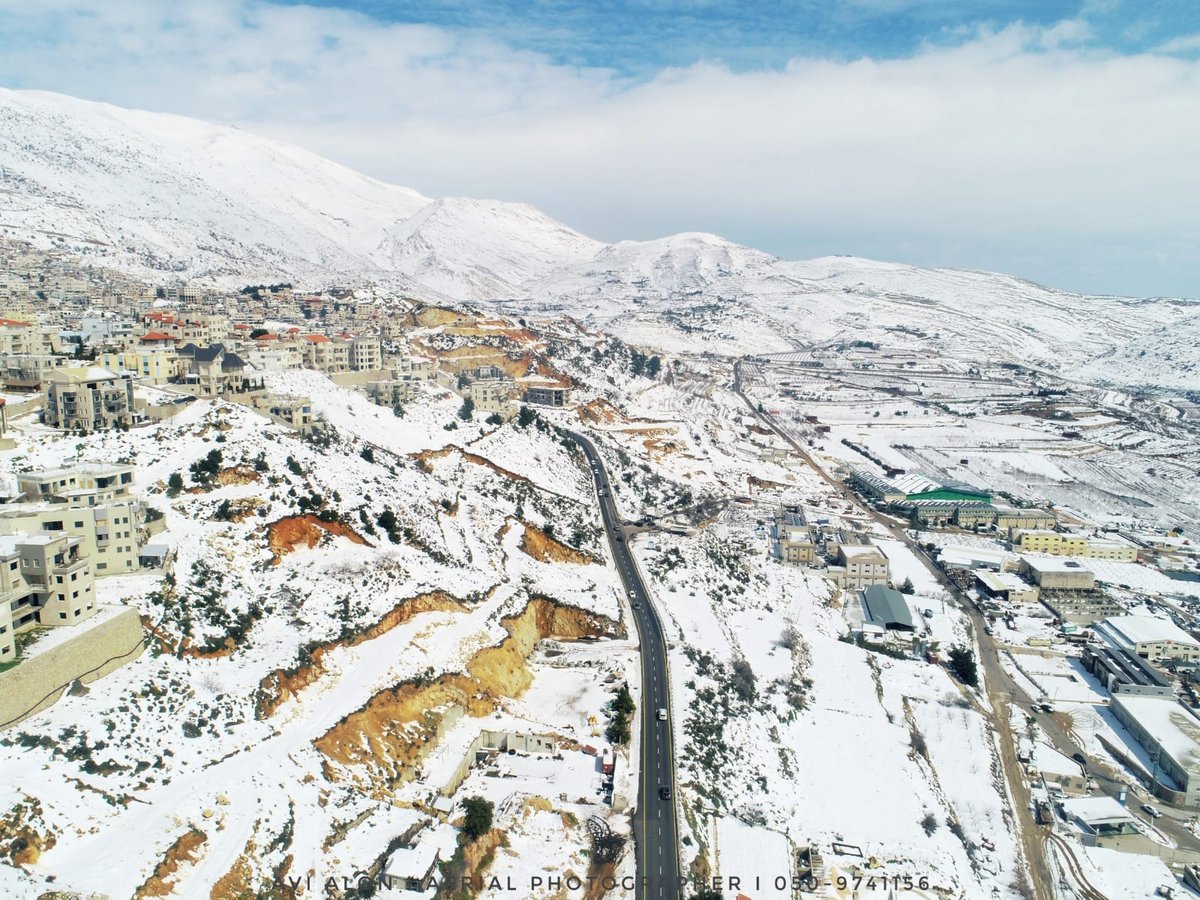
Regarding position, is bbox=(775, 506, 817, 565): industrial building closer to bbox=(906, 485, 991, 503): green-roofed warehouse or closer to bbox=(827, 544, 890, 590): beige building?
bbox=(827, 544, 890, 590): beige building

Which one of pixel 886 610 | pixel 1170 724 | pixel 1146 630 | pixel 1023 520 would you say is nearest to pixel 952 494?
pixel 1023 520

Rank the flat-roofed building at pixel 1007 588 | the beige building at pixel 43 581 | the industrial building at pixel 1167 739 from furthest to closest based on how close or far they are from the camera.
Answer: the flat-roofed building at pixel 1007 588
the industrial building at pixel 1167 739
the beige building at pixel 43 581

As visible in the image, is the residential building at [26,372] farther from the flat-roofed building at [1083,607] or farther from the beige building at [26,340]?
the flat-roofed building at [1083,607]

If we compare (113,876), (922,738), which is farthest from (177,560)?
(922,738)

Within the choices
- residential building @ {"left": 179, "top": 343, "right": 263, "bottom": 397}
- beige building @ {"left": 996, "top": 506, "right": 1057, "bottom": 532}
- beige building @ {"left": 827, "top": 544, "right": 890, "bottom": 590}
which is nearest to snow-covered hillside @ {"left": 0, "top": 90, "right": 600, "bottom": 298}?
residential building @ {"left": 179, "top": 343, "right": 263, "bottom": 397}

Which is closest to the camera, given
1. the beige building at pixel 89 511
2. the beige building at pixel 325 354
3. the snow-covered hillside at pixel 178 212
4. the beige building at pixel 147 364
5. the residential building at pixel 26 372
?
the beige building at pixel 89 511

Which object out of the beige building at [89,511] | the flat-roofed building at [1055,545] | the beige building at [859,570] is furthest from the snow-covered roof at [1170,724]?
the beige building at [89,511]

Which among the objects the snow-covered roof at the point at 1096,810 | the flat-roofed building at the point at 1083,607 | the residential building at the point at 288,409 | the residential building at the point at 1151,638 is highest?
the residential building at the point at 288,409

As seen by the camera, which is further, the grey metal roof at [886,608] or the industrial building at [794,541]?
the industrial building at [794,541]
